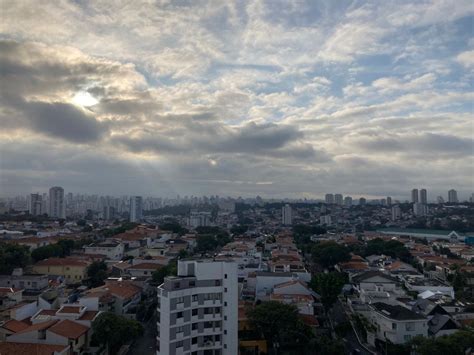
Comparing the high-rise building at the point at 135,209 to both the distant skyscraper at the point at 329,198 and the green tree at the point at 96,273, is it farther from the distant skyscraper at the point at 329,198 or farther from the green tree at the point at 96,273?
A: the distant skyscraper at the point at 329,198

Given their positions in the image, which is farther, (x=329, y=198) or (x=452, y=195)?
(x=329, y=198)

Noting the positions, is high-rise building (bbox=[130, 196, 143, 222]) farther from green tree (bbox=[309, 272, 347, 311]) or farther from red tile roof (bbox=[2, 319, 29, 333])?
red tile roof (bbox=[2, 319, 29, 333])

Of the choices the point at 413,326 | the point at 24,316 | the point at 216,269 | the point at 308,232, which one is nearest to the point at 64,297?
the point at 24,316

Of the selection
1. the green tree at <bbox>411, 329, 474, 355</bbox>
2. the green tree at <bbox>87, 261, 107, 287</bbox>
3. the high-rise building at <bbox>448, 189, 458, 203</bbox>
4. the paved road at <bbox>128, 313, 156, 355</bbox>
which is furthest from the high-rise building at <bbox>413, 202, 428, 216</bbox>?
the paved road at <bbox>128, 313, 156, 355</bbox>

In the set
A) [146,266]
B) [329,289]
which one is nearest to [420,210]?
[146,266]

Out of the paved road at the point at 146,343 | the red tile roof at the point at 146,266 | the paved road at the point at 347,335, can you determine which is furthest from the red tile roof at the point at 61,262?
the paved road at the point at 347,335

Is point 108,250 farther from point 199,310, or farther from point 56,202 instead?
point 56,202
